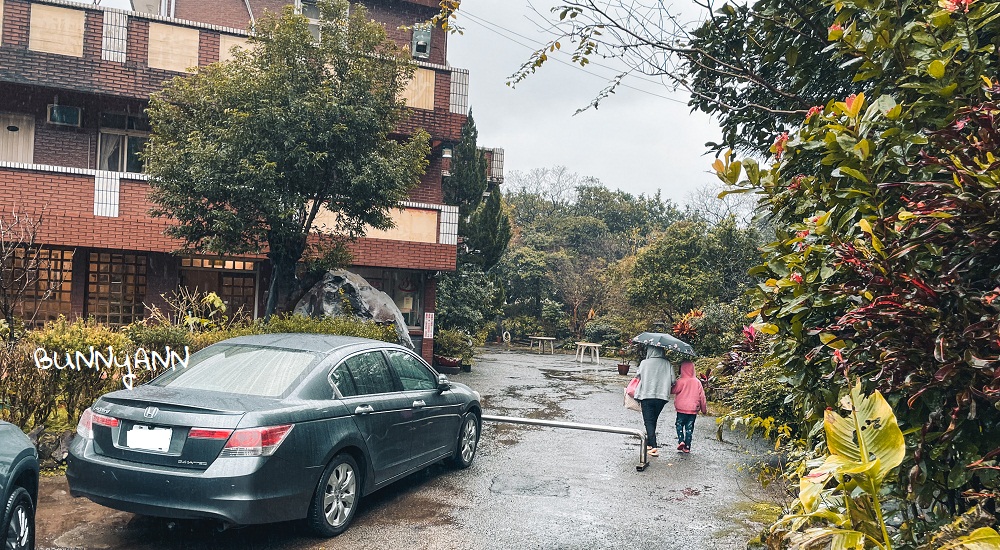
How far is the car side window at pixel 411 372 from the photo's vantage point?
721 centimetres

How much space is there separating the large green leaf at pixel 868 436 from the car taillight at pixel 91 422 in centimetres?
476

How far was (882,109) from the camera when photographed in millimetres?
3119

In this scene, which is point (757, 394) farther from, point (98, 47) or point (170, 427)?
point (98, 47)

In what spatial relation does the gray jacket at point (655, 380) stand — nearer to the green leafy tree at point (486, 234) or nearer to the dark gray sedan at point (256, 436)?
the dark gray sedan at point (256, 436)

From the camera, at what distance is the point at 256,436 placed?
5.10 metres

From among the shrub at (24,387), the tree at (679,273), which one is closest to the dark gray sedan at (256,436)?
the shrub at (24,387)

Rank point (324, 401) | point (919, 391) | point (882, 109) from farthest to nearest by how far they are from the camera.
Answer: point (324, 401) < point (882, 109) < point (919, 391)

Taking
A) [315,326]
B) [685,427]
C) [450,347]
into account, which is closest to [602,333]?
[450,347]

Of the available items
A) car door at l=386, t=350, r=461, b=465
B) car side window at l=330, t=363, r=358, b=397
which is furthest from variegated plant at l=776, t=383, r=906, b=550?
car door at l=386, t=350, r=461, b=465

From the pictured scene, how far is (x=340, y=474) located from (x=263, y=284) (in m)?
12.5

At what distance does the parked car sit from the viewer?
412cm

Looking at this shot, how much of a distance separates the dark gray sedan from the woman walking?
3.97 meters

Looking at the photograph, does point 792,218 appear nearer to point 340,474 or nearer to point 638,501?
point 340,474

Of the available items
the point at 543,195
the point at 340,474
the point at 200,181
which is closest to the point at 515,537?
the point at 340,474
